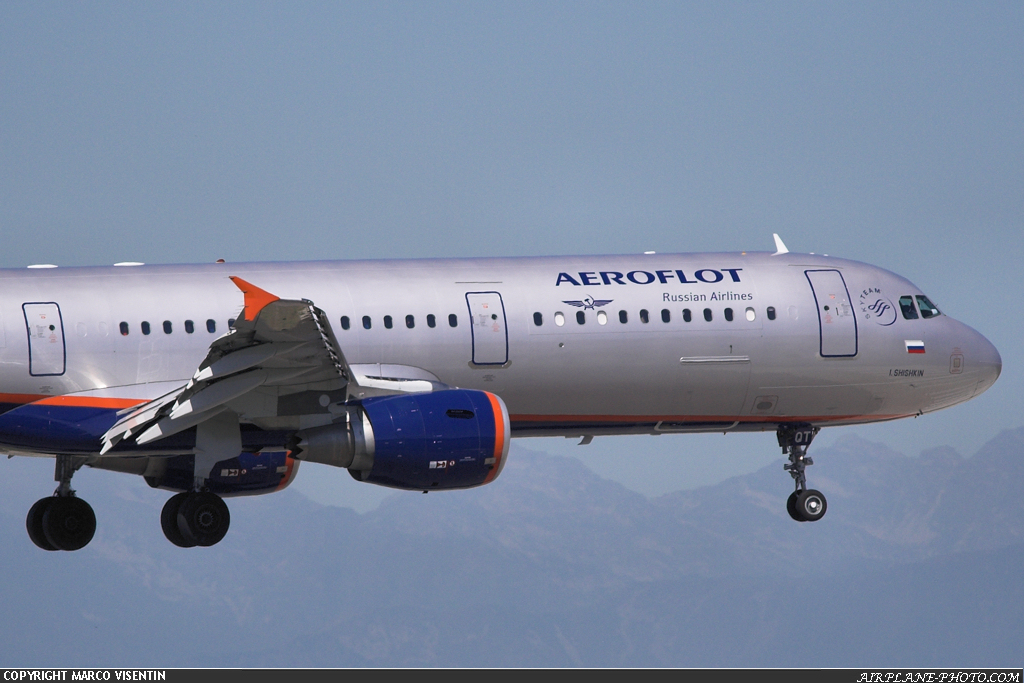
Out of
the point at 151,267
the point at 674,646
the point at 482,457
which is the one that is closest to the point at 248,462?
the point at 151,267

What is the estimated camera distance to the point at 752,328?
2869 centimetres

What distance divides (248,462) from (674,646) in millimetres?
156242

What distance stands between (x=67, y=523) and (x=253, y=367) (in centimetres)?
734

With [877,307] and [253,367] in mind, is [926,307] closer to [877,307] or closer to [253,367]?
[877,307]

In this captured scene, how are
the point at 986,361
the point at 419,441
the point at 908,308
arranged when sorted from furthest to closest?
the point at 986,361, the point at 908,308, the point at 419,441

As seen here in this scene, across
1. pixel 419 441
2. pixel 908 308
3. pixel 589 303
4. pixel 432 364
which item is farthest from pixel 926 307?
pixel 419 441

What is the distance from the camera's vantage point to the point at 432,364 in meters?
27.2

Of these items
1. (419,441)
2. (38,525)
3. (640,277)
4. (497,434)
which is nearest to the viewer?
(419,441)

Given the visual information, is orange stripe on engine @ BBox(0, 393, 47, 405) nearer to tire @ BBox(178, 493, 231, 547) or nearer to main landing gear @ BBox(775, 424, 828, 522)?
tire @ BBox(178, 493, 231, 547)

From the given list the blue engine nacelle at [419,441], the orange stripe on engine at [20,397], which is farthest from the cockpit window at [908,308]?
the orange stripe on engine at [20,397]

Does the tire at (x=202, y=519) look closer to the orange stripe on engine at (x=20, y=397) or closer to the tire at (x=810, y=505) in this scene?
the orange stripe on engine at (x=20, y=397)

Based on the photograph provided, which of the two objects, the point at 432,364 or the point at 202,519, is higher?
the point at 432,364

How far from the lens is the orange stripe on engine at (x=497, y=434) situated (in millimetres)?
24906

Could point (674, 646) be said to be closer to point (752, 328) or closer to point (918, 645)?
point (918, 645)
